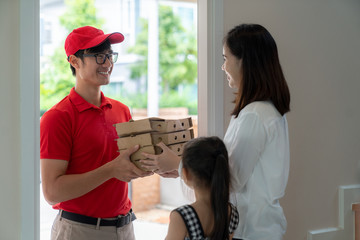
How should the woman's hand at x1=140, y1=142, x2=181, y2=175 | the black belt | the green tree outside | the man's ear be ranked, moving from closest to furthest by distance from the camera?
the woman's hand at x1=140, y1=142, x2=181, y2=175 < the black belt < the man's ear < the green tree outside

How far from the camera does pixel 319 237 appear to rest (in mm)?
2592

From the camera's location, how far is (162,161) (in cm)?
167

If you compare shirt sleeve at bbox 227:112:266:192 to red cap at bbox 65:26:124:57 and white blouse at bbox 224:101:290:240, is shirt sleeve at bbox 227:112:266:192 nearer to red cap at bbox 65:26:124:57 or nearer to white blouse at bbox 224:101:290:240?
white blouse at bbox 224:101:290:240

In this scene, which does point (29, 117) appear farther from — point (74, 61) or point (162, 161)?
point (162, 161)

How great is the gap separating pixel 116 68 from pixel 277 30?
11.2 meters

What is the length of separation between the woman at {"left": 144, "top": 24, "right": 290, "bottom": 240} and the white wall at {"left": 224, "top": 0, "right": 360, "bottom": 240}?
2.79 feet

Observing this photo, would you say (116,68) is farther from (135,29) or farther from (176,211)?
(176,211)

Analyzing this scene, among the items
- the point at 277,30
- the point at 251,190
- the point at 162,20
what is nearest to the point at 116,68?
the point at 162,20

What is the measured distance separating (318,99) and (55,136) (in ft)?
5.45

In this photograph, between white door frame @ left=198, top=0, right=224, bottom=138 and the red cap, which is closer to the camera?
the red cap

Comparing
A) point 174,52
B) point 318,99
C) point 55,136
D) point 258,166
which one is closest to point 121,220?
point 55,136

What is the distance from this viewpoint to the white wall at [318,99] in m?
2.48

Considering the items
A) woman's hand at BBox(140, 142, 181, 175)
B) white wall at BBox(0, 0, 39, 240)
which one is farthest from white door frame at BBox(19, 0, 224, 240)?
woman's hand at BBox(140, 142, 181, 175)

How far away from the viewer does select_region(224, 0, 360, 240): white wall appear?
248 cm
